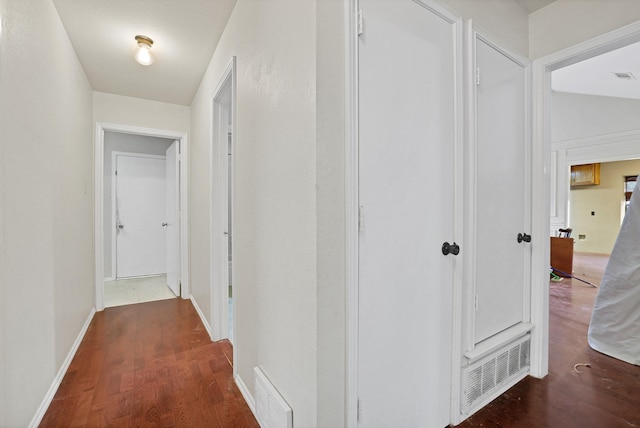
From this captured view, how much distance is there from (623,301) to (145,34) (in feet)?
14.2

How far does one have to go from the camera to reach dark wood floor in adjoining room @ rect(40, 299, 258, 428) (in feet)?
5.19

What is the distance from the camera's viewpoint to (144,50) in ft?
7.66

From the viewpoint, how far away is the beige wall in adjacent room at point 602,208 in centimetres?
718

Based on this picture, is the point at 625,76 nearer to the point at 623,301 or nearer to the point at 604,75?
the point at 604,75

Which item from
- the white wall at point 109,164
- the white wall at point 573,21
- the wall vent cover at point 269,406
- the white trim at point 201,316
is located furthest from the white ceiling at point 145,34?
the white trim at point 201,316

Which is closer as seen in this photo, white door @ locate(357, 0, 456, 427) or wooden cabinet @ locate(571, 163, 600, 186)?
white door @ locate(357, 0, 456, 427)

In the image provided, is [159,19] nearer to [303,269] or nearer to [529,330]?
[303,269]

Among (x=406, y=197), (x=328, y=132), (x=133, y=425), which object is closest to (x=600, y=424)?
(x=406, y=197)

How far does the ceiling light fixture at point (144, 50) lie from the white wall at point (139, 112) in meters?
1.16

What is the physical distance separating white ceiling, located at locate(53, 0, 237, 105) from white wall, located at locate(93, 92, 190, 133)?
0.16m

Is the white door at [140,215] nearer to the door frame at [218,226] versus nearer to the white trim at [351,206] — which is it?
the door frame at [218,226]

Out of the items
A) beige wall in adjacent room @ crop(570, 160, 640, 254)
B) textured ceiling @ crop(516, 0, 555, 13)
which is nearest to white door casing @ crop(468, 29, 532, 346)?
textured ceiling @ crop(516, 0, 555, 13)

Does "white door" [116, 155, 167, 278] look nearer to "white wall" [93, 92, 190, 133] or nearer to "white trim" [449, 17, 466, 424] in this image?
"white wall" [93, 92, 190, 133]

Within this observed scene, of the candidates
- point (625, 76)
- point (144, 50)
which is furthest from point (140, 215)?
point (625, 76)
